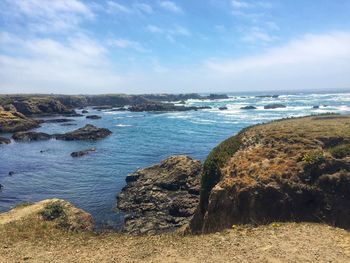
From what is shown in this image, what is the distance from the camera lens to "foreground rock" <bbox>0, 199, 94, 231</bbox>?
21969 millimetres

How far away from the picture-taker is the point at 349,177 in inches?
732

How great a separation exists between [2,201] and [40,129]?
185ft

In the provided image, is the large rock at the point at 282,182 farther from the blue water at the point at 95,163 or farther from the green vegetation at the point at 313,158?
the blue water at the point at 95,163

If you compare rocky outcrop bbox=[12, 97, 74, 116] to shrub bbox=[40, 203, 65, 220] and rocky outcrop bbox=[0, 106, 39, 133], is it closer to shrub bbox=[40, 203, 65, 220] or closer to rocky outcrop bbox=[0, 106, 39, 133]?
rocky outcrop bbox=[0, 106, 39, 133]

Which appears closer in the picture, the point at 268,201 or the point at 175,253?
the point at 175,253

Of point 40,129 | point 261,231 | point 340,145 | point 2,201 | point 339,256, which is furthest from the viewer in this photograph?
point 40,129

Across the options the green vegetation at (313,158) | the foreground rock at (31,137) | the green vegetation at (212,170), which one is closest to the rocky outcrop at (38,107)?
the foreground rock at (31,137)

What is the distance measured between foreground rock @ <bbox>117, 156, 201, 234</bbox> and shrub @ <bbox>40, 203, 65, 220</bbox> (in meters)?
5.95

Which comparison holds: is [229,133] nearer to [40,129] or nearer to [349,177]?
[40,129]

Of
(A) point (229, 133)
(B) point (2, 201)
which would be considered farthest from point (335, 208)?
(A) point (229, 133)

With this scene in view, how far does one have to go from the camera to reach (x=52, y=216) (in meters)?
23.1

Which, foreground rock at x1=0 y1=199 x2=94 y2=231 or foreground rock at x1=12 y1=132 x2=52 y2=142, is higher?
foreground rock at x1=0 y1=199 x2=94 y2=231

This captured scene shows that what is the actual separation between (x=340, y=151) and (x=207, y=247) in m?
9.09

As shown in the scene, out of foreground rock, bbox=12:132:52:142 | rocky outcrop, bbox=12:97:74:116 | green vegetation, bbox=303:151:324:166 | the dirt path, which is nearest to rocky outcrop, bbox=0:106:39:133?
foreground rock, bbox=12:132:52:142
